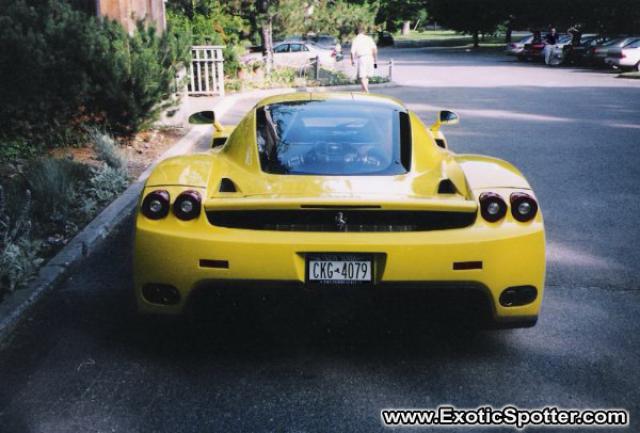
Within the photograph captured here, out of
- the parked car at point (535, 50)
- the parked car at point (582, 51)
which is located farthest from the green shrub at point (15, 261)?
the parked car at point (535, 50)

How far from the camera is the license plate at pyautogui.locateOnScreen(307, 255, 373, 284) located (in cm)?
356

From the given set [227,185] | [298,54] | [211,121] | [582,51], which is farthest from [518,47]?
[227,185]

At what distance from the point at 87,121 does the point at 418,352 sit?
7880mm

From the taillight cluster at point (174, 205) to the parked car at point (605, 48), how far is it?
30533 mm

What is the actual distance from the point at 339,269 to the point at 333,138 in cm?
133

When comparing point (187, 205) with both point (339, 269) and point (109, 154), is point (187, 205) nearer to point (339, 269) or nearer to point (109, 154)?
point (339, 269)

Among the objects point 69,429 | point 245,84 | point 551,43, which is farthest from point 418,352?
point 551,43

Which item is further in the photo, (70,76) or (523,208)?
(70,76)

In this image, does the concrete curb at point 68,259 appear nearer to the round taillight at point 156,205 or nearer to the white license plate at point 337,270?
the round taillight at point 156,205

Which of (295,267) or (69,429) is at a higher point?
(295,267)

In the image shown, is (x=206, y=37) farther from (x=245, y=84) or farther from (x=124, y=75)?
(x=124, y=75)

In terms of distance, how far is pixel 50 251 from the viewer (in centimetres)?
600

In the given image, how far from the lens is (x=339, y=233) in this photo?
3594 millimetres

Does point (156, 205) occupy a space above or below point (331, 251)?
above
